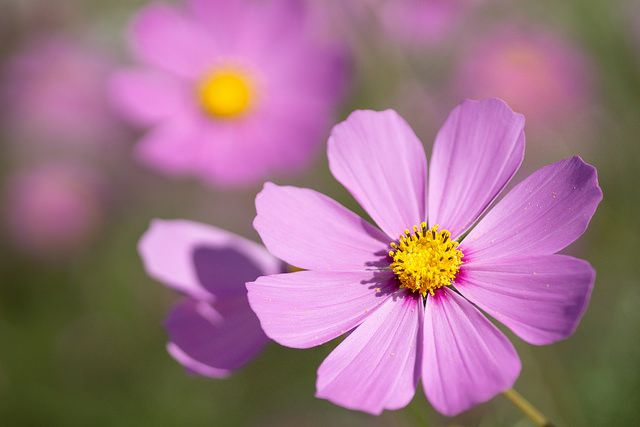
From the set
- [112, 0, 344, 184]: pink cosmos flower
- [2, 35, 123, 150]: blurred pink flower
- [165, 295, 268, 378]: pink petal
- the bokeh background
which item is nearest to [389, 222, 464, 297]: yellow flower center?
[165, 295, 268, 378]: pink petal

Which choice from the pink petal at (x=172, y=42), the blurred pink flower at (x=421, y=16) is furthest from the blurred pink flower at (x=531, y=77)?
the pink petal at (x=172, y=42)

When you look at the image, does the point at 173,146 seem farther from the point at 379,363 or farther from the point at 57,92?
the point at 379,363

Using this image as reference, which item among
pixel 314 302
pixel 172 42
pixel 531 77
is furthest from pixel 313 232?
pixel 531 77

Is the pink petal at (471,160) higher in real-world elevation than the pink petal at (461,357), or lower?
higher

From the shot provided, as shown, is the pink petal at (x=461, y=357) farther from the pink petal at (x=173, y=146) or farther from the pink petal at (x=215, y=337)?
the pink petal at (x=173, y=146)

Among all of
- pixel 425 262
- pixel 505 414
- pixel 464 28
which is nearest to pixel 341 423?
pixel 505 414

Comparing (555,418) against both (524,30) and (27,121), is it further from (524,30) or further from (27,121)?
(27,121)
